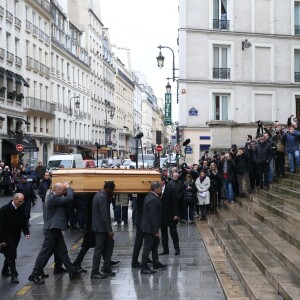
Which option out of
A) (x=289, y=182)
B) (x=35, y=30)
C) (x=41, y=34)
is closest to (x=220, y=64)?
(x=289, y=182)

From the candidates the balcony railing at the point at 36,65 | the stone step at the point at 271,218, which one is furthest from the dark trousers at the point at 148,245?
the balcony railing at the point at 36,65

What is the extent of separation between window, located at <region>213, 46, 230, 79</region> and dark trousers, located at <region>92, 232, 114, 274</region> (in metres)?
24.7

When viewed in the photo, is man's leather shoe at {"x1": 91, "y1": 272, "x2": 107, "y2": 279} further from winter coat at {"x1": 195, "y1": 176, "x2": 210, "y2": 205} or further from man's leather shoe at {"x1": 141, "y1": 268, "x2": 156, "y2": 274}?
winter coat at {"x1": 195, "y1": 176, "x2": 210, "y2": 205}

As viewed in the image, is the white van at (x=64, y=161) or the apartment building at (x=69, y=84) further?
the apartment building at (x=69, y=84)

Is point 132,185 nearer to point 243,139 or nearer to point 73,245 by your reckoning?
point 73,245

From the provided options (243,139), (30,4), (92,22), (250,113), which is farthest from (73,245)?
(92,22)

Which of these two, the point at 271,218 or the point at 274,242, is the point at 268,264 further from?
the point at 271,218

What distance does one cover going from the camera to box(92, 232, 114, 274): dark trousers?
961cm

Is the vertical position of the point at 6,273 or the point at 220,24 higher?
the point at 220,24

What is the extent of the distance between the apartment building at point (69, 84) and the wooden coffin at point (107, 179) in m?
47.4

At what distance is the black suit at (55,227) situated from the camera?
9.48m

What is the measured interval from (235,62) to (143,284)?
26.0m

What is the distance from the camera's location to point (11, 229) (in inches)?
379

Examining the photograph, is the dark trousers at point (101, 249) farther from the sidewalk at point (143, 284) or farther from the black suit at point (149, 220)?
the black suit at point (149, 220)
